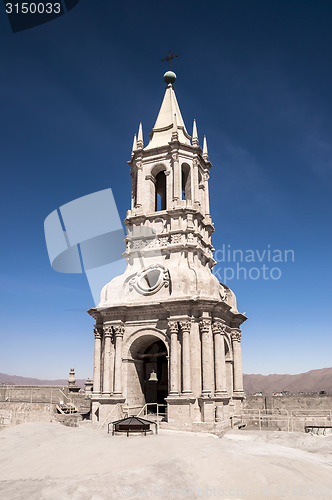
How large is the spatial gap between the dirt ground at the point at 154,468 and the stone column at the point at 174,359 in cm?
526

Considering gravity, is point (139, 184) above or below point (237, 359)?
above

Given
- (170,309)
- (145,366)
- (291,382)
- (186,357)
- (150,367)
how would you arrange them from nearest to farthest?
(186,357) < (170,309) < (145,366) < (150,367) < (291,382)

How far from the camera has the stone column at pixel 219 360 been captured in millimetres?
25344

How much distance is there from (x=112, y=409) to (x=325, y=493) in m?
15.8

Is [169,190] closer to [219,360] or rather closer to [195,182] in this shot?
[195,182]

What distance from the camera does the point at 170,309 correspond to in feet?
84.3

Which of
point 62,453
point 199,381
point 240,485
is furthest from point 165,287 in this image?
point 240,485

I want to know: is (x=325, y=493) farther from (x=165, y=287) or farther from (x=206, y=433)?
(x=165, y=287)

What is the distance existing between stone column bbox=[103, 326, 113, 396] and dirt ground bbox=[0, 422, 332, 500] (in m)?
5.65

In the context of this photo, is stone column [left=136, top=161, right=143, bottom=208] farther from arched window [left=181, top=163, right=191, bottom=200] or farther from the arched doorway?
the arched doorway

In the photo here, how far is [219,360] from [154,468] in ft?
41.3

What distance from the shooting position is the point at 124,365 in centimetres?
2658

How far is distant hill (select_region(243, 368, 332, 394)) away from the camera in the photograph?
9606 cm

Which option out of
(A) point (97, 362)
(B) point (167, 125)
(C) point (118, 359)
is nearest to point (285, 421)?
(C) point (118, 359)
